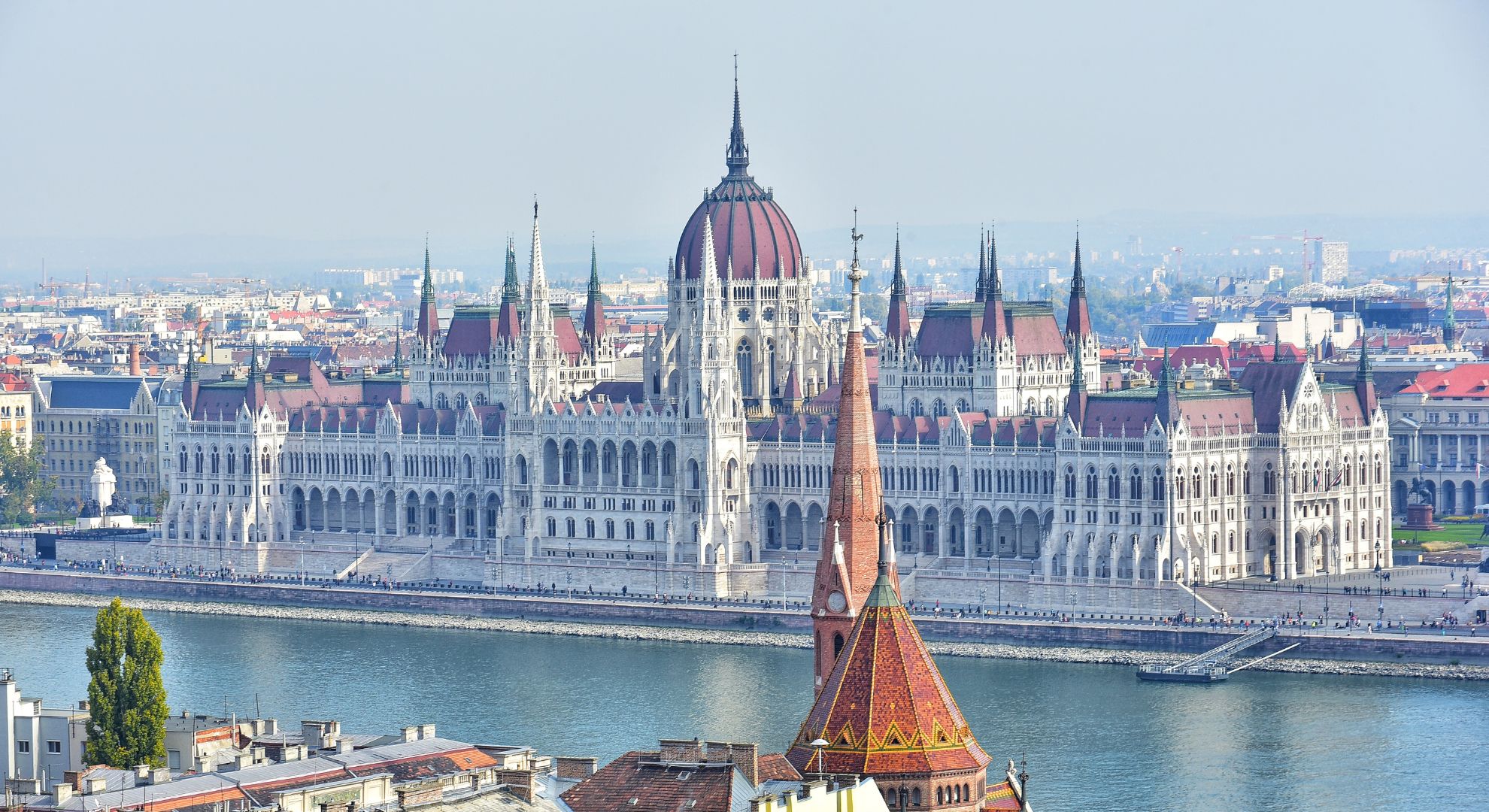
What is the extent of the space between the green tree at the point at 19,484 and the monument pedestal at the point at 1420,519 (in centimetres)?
6012

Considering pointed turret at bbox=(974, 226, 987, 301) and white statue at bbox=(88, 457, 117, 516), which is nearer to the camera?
pointed turret at bbox=(974, 226, 987, 301)

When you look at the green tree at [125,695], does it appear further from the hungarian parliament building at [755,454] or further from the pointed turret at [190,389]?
the pointed turret at [190,389]

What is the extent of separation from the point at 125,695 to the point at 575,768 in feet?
46.0

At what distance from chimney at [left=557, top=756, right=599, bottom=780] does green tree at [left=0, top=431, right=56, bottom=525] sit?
339 feet

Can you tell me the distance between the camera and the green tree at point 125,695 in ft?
245

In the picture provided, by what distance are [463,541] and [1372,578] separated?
1480 inches

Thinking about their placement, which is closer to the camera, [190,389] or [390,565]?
[390,565]

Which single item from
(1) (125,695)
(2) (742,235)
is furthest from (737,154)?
(1) (125,695)

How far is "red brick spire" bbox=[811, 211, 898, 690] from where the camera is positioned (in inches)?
2638

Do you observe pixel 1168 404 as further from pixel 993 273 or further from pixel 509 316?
pixel 509 316

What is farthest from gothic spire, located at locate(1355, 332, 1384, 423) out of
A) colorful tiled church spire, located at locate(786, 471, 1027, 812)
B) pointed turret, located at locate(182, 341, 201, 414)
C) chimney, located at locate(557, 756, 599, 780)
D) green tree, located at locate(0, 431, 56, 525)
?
colorful tiled church spire, located at locate(786, 471, 1027, 812)

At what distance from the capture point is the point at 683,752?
61500mm

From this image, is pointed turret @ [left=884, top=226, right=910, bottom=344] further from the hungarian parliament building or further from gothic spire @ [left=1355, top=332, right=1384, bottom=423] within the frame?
gothic spire @ [left=1355, top=332, right=1384, bottom=423]

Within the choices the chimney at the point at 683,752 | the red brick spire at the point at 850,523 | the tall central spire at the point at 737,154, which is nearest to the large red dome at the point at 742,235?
the tall central spire at the point at 737,154
